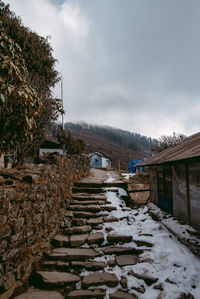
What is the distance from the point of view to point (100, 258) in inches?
151

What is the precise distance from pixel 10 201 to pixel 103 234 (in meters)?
3.04

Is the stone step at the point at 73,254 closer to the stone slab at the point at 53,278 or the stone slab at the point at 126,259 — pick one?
the stone slab at the point at 53,278

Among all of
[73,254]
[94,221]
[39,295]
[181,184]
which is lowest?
[39,295]

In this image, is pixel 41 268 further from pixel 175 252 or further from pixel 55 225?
pixel 175 252

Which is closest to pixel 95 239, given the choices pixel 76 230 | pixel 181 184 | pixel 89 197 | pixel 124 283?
pixel 76 230

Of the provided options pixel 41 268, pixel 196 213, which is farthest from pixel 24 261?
pixel 196 213

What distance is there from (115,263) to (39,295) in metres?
1.71

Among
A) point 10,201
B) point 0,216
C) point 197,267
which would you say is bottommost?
point 197,267

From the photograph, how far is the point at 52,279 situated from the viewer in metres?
3.20

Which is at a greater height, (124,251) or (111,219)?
(111,219)

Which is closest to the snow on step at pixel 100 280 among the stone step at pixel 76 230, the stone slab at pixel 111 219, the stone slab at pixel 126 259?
the stone slab at pixel 126 259

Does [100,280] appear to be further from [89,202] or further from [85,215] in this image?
[89,202]

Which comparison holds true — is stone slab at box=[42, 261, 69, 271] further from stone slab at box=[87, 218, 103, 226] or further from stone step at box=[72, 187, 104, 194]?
stone step at box=[72, 187, 104, 194]

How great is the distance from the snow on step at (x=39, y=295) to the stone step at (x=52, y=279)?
0.13 metres
